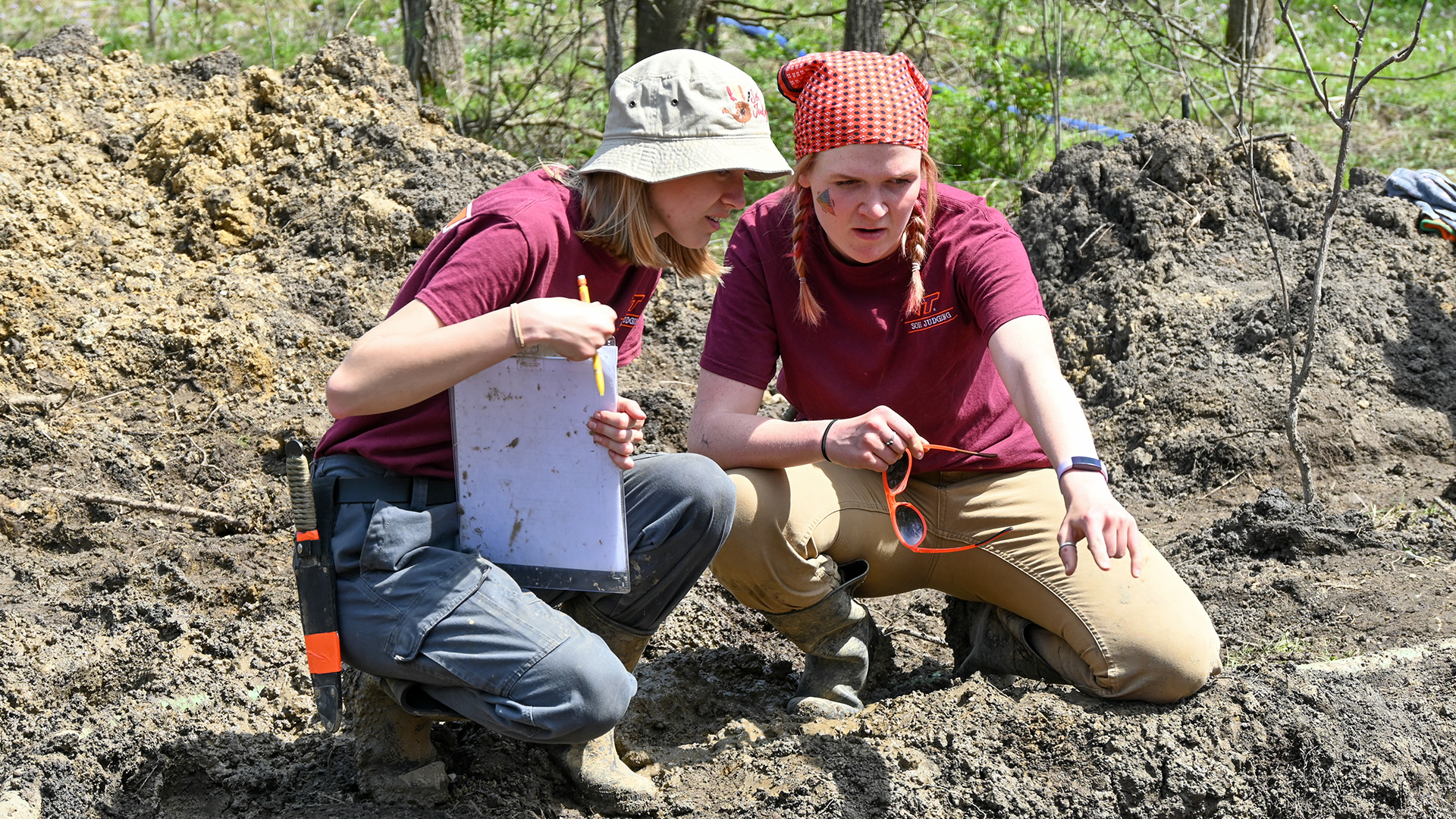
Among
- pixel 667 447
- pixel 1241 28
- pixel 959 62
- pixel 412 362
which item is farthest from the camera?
pixel 959 62

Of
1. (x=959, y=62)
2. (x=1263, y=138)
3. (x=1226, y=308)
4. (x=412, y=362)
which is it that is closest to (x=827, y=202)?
(x=412, y=362)

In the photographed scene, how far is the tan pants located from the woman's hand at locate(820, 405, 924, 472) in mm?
275

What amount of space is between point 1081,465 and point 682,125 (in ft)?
3.10

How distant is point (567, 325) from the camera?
6.46 ft

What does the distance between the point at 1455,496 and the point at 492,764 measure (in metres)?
2.98

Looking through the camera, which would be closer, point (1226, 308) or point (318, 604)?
point (318, 604)

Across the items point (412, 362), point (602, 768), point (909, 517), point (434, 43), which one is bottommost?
point (602, 768)

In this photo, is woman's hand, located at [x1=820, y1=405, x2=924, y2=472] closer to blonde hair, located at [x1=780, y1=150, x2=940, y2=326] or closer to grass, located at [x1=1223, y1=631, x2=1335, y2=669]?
blonde hair, located at [x1=780, y1=150, x2=940, y2=326]

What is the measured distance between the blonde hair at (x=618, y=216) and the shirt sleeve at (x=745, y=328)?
0.42 meters

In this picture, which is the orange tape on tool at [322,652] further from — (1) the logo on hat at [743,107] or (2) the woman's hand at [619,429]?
(1) the logo on hat at [743,107]

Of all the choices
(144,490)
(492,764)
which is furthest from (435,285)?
(144,490)

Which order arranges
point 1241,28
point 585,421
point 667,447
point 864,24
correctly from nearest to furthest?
point 585,421
point 667,447
point 864,24
point 1241,28

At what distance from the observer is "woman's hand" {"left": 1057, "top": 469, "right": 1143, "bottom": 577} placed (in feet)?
6.72

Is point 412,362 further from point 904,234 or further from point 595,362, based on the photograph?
point 904,234
